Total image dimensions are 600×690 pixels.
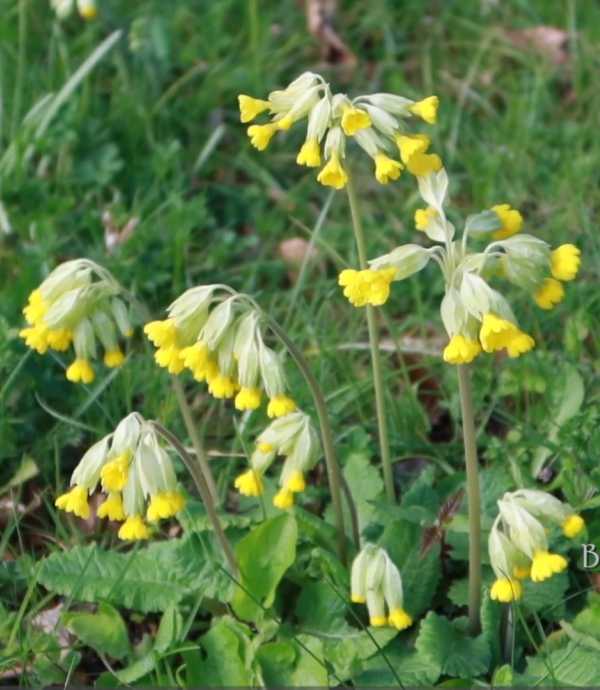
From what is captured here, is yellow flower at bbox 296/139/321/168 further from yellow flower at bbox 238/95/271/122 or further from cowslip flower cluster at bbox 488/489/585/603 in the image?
cowslip flower cluster at bbox 488/489/585/603

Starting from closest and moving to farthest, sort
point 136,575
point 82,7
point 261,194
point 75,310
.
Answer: point 75,310 < point 136,575 < point 82,7 < point 261,194

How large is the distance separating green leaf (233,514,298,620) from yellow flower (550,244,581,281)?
85cm

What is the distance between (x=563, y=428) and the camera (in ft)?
8.63

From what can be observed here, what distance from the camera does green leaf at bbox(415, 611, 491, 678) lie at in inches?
89.7

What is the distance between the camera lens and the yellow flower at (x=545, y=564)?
2107 millimetres

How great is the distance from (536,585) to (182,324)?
40.8 inches

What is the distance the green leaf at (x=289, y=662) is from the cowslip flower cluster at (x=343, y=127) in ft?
3.39

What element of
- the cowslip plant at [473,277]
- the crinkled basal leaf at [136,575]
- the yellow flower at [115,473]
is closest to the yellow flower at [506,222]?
the cowslip plant at [473,277]

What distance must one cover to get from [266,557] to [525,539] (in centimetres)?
63

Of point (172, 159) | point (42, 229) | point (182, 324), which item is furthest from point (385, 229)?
point (182, 324)

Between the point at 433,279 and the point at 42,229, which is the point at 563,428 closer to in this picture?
the point at 433,279

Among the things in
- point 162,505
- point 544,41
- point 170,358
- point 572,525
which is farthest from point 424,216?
point 544,41

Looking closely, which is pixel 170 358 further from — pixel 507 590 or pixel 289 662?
pixel 507 590

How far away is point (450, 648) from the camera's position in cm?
232
